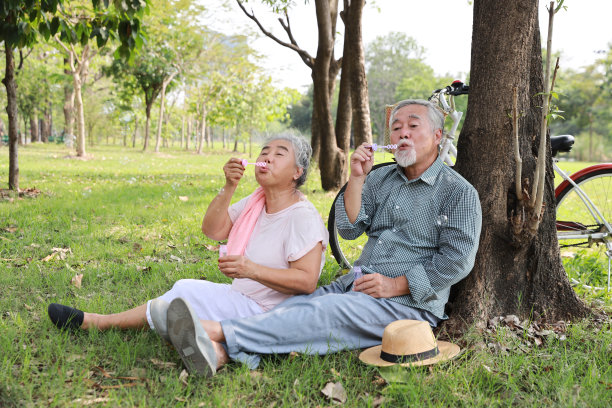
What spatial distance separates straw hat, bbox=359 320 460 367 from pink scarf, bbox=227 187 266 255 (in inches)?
35.5

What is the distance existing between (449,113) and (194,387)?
2.53 metres

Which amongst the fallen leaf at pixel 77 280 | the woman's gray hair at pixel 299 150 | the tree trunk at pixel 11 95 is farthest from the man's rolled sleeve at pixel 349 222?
the tree trunk at pixel 11 95

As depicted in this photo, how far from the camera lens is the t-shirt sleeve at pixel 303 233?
8.54 feet

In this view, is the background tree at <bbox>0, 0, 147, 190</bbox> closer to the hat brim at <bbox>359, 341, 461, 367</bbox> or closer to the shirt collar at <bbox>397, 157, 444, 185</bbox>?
the shirt collar at <bbox>397, 157, 444, 185</bbox>

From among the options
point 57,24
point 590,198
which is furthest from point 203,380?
point 57,24

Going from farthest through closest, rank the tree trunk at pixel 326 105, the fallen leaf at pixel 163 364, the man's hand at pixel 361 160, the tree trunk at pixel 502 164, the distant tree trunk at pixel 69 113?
the distant tree trunk at pixel 69 113 → the tree trunk at pixel 326 105 → the tree trunk at pixel 502 164 → the man's hand at pixel 361 160 → the fallen leaf at pixel 163 364

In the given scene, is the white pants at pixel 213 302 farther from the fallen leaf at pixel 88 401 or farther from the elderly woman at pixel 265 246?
the fallen leaf at pixel 88 401

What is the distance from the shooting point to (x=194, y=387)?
2.19m

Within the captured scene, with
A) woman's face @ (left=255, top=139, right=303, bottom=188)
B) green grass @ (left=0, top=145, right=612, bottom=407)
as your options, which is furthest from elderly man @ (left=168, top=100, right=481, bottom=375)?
woman's face @ (left=255, top=139, right=303, bottom=188)

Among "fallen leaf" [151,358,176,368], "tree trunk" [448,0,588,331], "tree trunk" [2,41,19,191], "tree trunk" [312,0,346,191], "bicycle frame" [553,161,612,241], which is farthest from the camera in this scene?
"tree trunk" [312,0,346,191]

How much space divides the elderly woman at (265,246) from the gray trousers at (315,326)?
17 centimetres

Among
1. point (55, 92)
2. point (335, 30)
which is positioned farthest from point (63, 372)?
point (55, 92)

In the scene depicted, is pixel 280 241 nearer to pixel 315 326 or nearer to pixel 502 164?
pixel 315 326

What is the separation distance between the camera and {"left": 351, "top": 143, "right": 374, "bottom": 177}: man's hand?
259 centimetres
